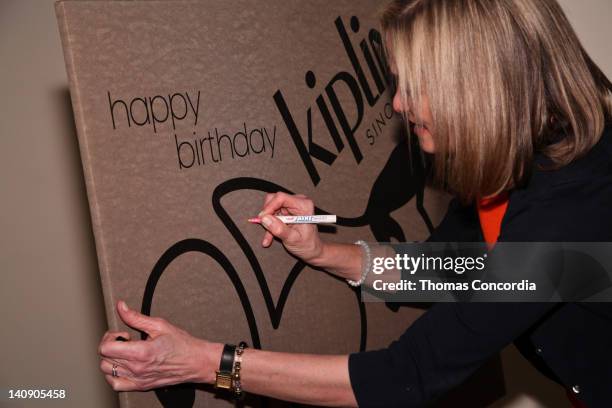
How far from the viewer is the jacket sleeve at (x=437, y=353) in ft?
2.57

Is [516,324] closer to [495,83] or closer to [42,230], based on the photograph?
[495,83]

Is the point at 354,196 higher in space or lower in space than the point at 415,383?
higher

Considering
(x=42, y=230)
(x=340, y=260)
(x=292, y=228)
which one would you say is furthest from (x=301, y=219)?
(x=42, y=230)

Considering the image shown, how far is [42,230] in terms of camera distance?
1.30 meters

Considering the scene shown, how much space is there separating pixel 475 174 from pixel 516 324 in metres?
0.22

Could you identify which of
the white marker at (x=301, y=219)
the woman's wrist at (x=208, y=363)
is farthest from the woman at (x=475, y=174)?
the white marker at (x=301, y=219)

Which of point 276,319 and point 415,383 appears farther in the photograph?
point 276,319

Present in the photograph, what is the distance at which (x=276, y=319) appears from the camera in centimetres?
98

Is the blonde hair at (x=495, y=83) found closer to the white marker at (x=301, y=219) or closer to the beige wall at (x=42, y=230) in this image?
the white marker at (x=301, y=219)

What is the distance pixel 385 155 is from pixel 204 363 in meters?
0.61

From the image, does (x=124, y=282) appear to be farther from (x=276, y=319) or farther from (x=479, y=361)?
(x=479, y=361)

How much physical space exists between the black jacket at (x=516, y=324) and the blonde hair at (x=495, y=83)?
41mm

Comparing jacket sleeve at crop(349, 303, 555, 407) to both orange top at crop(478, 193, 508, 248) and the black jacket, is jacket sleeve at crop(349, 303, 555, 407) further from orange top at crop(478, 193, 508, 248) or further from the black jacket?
orange top at crop(478, 193, 508, 248)

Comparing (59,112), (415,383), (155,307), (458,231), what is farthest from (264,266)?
(59,112)
